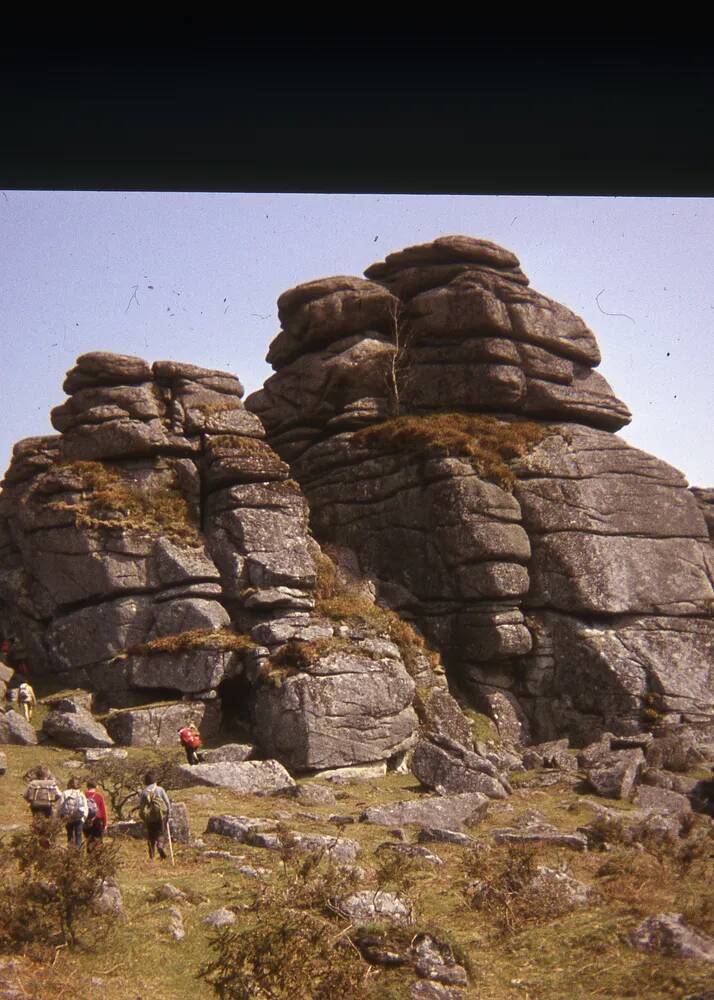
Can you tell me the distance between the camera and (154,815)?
57.1ft

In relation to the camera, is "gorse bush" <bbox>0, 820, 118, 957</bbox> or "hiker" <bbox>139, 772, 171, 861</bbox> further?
"hiker" <bbox>139, 772, 171, 861</bbox>

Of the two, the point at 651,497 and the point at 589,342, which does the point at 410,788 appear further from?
the point at 589,342

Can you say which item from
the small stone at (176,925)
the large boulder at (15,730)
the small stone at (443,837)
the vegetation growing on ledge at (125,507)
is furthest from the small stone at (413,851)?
the vegetation growing on ledge at (125,507)

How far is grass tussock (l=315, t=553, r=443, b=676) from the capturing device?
33.7 meters

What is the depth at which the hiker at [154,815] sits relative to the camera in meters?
17.4

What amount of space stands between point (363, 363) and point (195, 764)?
22.4 metres

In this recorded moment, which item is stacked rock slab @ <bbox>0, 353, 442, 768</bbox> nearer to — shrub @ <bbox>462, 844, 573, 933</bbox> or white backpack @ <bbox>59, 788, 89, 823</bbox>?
white backpack @ <bbox>59, 788, 89, 823</bbox>

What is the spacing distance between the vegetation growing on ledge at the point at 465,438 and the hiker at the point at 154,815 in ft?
78.3

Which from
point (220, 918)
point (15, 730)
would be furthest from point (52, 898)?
point (15, 730)

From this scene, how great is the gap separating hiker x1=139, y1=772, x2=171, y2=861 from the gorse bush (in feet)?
13.2

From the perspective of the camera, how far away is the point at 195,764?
26.8 meters

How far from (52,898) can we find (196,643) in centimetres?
1962

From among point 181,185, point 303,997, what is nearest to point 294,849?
point 303,997

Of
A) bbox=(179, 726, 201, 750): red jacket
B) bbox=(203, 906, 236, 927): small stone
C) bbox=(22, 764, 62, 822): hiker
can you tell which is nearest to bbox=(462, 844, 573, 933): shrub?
bbox=(203, 906, 236, 927): small stone
